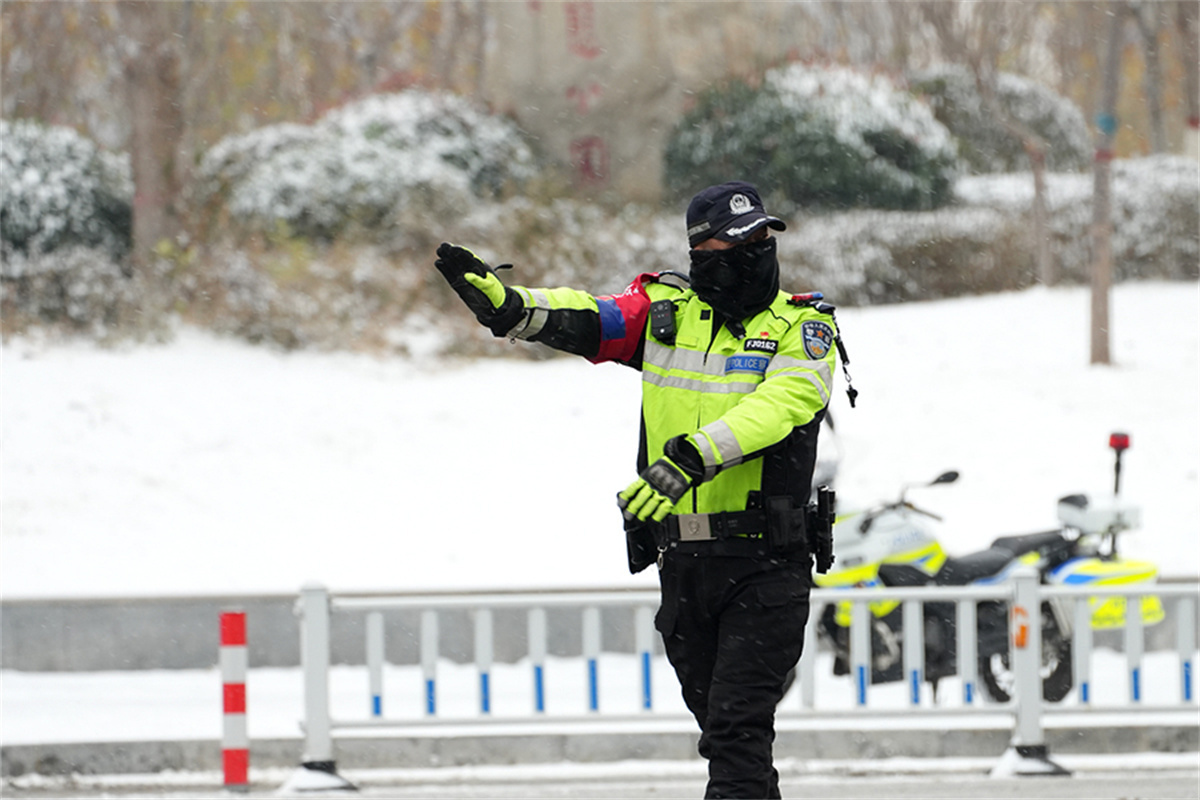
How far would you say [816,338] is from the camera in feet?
13.2

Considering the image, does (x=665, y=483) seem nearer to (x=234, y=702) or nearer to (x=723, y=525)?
(x=723, y=525)

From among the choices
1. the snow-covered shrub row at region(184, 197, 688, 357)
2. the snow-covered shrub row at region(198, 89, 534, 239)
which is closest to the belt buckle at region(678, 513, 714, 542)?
the snow-covered shrub row at region(184, 197, 688, 357)

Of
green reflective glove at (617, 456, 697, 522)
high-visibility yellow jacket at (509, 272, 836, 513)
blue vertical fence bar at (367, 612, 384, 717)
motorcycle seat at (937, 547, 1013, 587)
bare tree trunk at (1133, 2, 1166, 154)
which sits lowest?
blue vertical fence bar at (367, 612, 384, 717)

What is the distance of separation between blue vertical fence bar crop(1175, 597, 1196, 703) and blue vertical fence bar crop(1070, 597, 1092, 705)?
1.31ft

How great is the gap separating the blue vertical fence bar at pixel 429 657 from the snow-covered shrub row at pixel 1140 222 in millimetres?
10379

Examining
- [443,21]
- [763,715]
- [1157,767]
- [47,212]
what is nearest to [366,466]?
[47,212]

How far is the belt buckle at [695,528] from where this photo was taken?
158 inches

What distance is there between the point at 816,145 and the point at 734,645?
1197 centimetres

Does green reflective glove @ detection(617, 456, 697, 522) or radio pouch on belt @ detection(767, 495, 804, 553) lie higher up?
green reflective glove @ detection(617, 456, 697, 522)

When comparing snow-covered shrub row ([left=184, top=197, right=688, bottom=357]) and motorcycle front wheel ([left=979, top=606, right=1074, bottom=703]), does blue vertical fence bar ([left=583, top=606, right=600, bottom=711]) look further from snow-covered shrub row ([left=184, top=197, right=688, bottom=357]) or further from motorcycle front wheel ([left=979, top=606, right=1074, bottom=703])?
snow-covered shrub row ([left=184, top=197, right=688, bottom=357])

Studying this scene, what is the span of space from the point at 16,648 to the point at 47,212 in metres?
5.95

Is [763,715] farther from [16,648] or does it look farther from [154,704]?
[16,648]

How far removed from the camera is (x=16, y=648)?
27.8ft

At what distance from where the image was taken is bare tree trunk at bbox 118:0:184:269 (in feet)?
45.7
